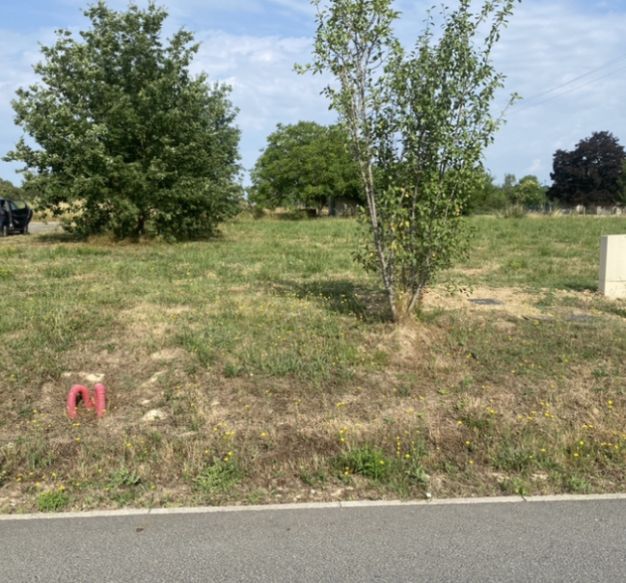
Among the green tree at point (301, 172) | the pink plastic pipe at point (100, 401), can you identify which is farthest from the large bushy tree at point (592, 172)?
the pink plastic pipe at point (100, 401)

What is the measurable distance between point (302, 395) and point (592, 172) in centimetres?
7379

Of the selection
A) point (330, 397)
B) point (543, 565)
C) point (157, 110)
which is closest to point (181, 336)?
point (330, 397)

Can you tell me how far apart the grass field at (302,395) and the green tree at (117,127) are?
23.7 feet

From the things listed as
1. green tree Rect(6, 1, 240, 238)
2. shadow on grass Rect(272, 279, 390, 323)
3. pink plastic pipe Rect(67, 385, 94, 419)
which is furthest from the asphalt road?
green tree Rect(6, 1, 240, 238)

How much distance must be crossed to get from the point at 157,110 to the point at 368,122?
10.9m

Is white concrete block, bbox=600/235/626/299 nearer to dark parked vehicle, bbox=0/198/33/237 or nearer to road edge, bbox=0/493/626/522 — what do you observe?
road edge, bbox=0/493/626/522

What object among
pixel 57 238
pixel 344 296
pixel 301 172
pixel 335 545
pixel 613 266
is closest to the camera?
pixel 335 545

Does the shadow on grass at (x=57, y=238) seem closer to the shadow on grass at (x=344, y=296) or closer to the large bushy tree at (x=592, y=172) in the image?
the shadow on grass at (x=344, y=296)

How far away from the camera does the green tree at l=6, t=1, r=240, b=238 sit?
1605cm

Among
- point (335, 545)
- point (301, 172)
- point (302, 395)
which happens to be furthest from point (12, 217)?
point (301, 172)

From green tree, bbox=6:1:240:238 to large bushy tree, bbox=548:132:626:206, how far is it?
63323 mm

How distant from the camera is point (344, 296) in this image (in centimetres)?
921

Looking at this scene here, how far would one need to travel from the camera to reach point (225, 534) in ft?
11.7

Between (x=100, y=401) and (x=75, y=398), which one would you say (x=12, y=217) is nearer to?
(x=75, y=398)
